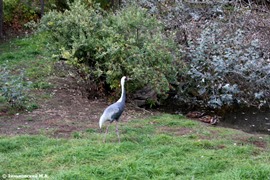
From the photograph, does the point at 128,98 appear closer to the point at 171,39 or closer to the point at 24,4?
the point at 171,39

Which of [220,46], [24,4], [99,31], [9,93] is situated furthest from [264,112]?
[24,4]

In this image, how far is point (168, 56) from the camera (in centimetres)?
940

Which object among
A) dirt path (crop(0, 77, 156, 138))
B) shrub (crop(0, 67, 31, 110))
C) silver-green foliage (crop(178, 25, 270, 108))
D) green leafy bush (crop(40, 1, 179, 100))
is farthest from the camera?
silver-green foliage (crop(178, 25, 270, 108))

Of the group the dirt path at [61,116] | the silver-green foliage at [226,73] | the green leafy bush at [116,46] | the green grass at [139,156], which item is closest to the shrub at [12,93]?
the dirt path at [61,116]

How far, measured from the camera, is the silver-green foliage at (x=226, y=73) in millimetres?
9578

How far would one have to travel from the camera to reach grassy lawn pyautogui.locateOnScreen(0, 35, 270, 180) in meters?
5.45

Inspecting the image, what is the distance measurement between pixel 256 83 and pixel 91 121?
3763 millimetres

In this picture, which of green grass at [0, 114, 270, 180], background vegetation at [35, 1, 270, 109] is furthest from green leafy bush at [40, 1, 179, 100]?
green grass at [0, 114, 270, 180]

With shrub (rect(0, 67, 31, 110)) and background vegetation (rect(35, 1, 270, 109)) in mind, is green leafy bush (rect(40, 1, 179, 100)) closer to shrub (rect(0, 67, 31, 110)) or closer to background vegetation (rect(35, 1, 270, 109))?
background vegetation (rect(35, 1, 270, 109))

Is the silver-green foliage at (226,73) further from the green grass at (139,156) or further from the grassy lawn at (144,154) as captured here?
the green grass at (139,156)

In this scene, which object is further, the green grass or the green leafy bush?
the green leafy bush

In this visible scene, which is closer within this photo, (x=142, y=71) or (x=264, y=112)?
(x=142, y=71)

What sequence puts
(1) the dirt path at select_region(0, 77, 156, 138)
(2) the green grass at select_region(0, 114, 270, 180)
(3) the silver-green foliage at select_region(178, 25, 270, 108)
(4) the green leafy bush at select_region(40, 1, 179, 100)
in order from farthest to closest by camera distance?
(3) the silver-green foliage at select_region(178, 25, 270, 108) → (4) the green leafy bush at select_region(40, 1, 179, 100) → (1) the dirt path at select_region(0, 77, 156, 138) → (2) the green grass at select_region(0, 114, 270, 180)

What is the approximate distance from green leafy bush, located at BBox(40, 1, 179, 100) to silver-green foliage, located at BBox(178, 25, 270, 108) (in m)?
0.60
